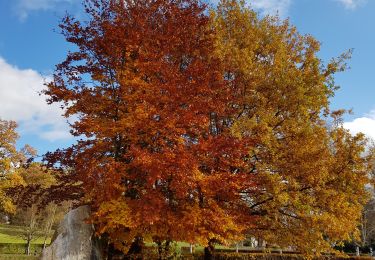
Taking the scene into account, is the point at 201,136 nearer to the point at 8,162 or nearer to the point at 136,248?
the point at 136,248

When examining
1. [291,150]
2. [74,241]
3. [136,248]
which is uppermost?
[291,150]

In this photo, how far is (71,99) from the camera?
15633 mm

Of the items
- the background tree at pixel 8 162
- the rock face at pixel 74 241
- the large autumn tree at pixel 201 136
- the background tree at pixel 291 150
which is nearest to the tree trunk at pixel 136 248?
the large autumn tree at pixel 201 136

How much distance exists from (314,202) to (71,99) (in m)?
11.0

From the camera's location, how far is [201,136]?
15.7 metres

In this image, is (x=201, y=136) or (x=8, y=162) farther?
(x=8, y=162)

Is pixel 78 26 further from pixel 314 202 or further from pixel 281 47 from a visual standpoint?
pixel 314 202

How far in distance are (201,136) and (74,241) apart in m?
6.36

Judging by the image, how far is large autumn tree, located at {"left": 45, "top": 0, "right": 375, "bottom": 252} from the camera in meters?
13.7

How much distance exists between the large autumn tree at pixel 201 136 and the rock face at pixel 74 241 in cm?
61

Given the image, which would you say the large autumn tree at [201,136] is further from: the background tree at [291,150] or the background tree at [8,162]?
the background tree at [8,162]

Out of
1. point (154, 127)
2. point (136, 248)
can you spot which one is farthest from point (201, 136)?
point (136, 248)

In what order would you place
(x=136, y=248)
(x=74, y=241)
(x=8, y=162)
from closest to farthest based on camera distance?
(x=74, y=241) → (x=136, y=248) → (x=8, y=162)

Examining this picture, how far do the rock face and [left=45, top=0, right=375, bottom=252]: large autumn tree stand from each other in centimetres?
61
